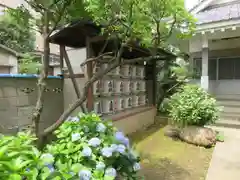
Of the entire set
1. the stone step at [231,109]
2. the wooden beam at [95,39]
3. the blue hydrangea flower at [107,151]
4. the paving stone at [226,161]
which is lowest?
the paving stone at [226,161]

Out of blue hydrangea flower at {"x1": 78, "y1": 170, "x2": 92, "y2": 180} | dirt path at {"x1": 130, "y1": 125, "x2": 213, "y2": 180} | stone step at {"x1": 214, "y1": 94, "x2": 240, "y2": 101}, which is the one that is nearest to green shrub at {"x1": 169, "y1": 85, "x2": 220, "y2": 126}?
dirt path at {"x1": 130, "y1": 125, "x2": 213, "y2": 180}

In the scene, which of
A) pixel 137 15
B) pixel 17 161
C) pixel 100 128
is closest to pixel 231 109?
pixel 137 15

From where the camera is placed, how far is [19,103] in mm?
3721

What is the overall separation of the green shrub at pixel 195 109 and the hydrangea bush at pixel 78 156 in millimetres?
3587

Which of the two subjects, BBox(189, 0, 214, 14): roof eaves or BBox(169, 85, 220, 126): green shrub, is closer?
BBox(169, 85, 220, 126): green shrub

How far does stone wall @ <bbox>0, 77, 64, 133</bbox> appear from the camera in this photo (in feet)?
11.3

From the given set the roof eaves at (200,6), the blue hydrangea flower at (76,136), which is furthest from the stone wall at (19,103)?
the roof eaves at (200,6)

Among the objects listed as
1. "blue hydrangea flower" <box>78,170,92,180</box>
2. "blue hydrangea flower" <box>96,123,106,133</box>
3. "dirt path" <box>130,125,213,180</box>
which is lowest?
"dirt path" <box>130,125,213,180</box>

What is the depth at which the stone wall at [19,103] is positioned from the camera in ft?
11.3

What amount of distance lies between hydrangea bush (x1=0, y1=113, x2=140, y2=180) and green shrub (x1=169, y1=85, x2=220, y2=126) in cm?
359

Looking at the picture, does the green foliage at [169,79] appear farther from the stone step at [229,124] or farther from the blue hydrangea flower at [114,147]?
the blue hydrangea flower at [114,147]

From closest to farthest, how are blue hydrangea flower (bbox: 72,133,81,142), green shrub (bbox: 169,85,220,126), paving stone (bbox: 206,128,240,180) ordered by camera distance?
blue hydrangea flower (bbox: 72,133,81,142) < paving stone (bbox: 206,128,240,180) < green shrub (bbox: 169,85,220,126)

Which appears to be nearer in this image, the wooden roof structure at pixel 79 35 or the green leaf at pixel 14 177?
the green leaf at pixel 14 177

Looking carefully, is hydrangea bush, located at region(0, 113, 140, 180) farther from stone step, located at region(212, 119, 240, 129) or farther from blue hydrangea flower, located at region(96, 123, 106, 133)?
stone step, located at region(212, 119, 240, 129)
